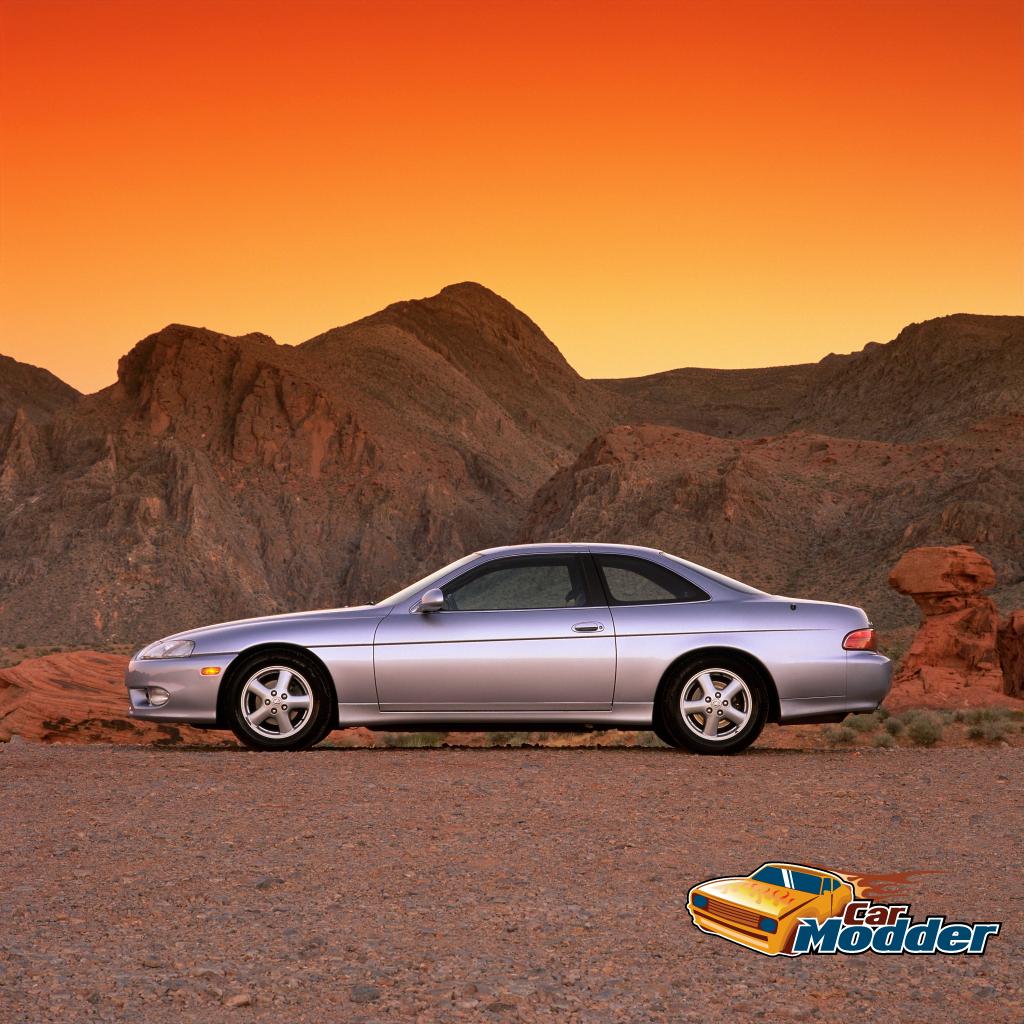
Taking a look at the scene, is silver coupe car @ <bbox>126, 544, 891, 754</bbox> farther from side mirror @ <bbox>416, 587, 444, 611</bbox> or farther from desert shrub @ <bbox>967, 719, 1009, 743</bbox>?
desert shrub @ <bbox>967, 719, 1009, 743</bbox>

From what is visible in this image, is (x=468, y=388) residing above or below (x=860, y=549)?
above

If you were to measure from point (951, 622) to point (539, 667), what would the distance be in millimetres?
19278

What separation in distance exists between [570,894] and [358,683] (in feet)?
13.9

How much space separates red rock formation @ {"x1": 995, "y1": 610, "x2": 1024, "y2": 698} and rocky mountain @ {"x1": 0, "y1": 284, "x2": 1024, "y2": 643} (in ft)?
→ 50.4

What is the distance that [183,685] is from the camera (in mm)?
10039

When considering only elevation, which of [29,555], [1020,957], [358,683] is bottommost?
[1020,957]

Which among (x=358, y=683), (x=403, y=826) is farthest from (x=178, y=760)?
(x=403, y=826)

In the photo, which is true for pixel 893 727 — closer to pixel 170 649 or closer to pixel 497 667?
pixel 497 667

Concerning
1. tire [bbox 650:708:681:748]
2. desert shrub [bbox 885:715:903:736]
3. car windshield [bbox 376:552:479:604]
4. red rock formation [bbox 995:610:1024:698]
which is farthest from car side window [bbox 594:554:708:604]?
red rock formation [bbox 995:610:1024:698]

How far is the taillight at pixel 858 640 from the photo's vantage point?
10.0 metres

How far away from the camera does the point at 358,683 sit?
9805mm

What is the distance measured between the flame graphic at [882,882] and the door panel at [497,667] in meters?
3.66

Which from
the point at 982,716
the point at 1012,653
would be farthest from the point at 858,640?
the point at 1012,653

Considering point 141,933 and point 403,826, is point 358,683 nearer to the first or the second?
point 403,826
